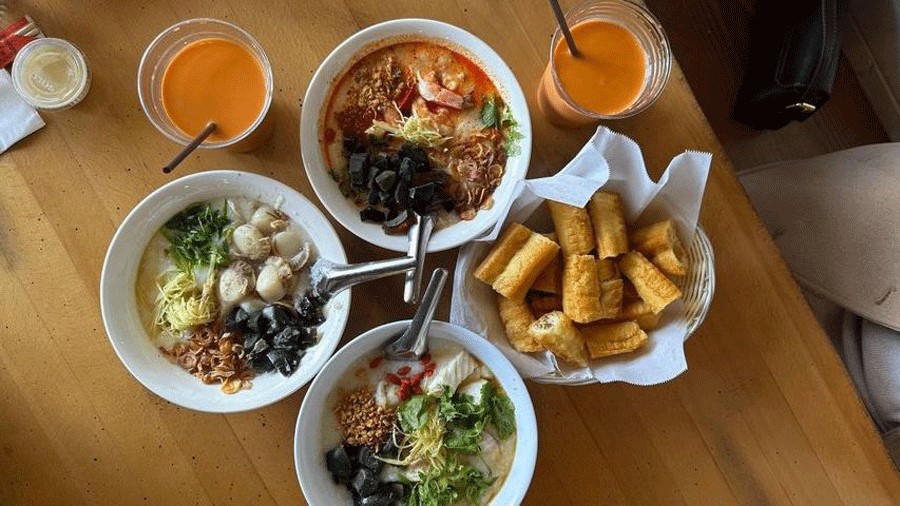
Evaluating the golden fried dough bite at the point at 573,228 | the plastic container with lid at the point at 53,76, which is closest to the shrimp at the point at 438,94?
the golden fried dough bite at the point at 573,228

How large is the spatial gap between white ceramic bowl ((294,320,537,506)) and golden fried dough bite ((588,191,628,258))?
0.26 metres

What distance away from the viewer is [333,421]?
1277 millimetres

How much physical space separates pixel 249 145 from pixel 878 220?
4.28 feet

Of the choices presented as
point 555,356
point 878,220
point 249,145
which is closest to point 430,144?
point 249,145

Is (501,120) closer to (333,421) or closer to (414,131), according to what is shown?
(414,131)

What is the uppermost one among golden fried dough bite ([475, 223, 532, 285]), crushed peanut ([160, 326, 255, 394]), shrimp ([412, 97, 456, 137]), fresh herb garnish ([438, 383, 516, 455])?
shrimp ([412, 97, 456, 137])

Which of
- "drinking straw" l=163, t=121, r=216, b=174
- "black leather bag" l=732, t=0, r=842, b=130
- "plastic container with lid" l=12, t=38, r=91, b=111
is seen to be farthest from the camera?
"black leather bag" l=732, t=0, r=842, b=130

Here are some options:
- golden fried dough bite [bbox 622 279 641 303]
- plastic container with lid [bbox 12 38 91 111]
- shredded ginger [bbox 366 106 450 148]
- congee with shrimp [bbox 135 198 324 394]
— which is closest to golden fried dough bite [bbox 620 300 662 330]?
golden fried dough bite [bbox 622 279 641 303]

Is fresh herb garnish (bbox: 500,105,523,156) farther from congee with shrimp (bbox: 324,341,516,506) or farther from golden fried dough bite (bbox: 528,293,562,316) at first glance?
congee with shrimp (bbox: 324,341,516,506)

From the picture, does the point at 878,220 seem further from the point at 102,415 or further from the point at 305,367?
the point at 102,415

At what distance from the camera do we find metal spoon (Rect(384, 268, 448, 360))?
118 centimetres

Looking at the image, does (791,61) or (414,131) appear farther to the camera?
(791,61)

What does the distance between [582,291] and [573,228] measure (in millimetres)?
111

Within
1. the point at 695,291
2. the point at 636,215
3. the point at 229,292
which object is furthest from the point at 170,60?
the point at 695,291
